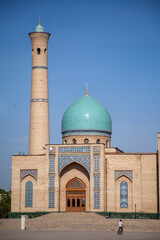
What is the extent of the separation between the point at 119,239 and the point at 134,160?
13.6 m

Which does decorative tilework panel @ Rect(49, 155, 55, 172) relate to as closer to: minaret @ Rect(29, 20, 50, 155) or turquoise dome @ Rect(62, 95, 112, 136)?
minaret @ Rect(29, 20, 50, 155)

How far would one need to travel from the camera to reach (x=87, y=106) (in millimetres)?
44969

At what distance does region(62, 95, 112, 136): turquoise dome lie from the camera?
44.3 metres

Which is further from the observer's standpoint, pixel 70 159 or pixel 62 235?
pixel 70 159

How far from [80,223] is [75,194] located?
5306 mm

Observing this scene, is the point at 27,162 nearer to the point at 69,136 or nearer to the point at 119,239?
the point at 69,136

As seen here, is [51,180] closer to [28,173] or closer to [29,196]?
[28,173]

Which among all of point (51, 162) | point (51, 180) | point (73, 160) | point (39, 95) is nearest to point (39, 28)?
point (39, 95)

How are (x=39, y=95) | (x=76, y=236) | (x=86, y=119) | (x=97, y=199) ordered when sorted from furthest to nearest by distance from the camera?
(x=39, y=95) < (x=86, y=119) < (x=97, y=199) < (x=76, y=236)

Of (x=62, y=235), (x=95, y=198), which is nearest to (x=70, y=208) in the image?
(x=95, y=198)

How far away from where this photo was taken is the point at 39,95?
148ft

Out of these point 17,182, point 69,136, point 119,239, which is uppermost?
point 69,136

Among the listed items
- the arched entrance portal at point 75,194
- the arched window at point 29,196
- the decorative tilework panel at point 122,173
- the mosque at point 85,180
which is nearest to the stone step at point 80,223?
the mosque at point 85,180

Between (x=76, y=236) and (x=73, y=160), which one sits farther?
(x=73, y=160)
